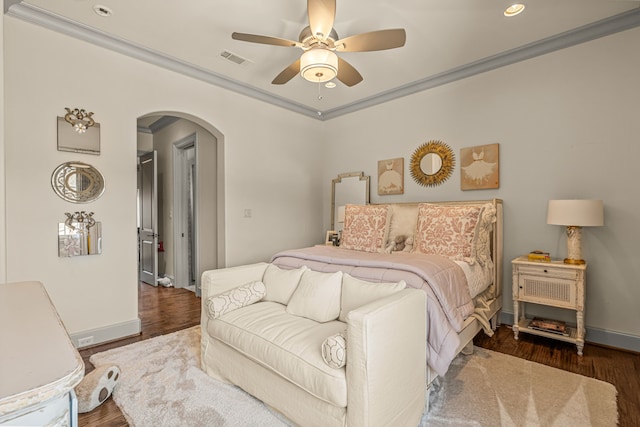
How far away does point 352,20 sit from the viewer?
8.38ft

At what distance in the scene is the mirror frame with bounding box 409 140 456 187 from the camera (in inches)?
143

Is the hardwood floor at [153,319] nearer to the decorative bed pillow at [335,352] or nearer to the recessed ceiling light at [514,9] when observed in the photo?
the decorative bed pillow at [335,352]

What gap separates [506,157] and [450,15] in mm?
1557

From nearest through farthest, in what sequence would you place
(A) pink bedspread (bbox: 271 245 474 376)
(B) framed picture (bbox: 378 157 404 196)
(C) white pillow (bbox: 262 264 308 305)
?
(A) pink bedspread (bbox: 271 245 474 376) < (C) white pillow (bbox: 262 264 308 305) < (B) framed picture (bbox: 378 157 404 196)

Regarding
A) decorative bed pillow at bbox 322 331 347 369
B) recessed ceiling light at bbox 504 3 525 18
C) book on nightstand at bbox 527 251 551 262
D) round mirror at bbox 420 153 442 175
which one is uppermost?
recessed ceiling light at bbox 504 3 525 18

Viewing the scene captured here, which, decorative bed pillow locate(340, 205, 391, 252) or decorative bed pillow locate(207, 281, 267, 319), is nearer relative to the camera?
decorative bed pillow locate(207, 281, 267, 319)

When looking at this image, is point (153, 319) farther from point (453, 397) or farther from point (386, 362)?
point (453, 397)

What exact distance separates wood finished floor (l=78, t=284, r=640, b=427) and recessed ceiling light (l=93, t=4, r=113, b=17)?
2791mm

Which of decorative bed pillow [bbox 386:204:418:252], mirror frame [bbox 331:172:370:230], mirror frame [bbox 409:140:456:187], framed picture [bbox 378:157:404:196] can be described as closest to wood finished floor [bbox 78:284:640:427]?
decorative bed pillow [bbox 386:204:418:252]

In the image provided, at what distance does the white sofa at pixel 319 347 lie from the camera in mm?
1370

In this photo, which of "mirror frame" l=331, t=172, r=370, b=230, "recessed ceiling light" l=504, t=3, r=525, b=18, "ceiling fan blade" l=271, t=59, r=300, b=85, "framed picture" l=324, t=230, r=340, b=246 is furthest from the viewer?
"mirror frame" l=331, t=172, r=370, b=230

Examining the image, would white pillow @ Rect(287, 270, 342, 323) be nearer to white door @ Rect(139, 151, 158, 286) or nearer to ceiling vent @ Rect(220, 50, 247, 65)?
ceiling vent @ Rect(220, 50, 247, 65)

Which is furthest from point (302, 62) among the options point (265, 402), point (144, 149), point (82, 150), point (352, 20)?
point (144, 149)

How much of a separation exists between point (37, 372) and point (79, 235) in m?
2.69
